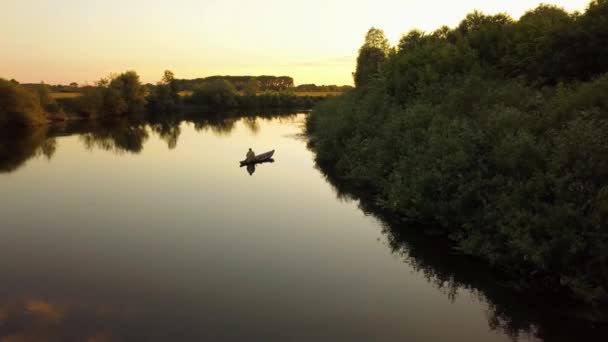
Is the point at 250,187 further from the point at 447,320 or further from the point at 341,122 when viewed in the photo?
the point at 447,320

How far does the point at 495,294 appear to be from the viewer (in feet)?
40.2

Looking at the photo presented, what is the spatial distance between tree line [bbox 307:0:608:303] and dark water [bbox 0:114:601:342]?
45.1 inches

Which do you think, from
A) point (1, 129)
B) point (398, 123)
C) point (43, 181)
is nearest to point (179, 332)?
point (398, 123)

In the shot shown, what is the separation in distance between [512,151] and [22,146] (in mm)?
46985

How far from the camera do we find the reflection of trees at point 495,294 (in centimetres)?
1041

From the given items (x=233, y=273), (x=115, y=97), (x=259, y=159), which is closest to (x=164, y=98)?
(x=115, y=97)

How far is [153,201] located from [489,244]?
16342 millimetres

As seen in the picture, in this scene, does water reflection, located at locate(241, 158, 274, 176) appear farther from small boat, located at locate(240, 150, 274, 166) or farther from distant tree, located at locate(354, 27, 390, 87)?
distant tree, located at locate(354, 27, 390, 87)

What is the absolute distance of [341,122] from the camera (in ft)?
105

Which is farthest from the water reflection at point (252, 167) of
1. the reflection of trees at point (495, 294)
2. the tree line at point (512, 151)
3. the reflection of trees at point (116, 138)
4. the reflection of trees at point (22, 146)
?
the reflection of trees at point (22, 146)

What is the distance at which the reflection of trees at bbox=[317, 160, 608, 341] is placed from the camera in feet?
34.1

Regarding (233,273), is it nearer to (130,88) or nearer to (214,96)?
(130,88)

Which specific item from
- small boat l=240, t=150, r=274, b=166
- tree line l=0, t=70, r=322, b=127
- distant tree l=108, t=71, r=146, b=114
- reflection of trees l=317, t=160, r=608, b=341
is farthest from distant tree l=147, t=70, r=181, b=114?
reflection of trees l=317, t=160, r=608, b=341

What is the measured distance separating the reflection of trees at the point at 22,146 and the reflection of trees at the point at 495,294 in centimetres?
2955
